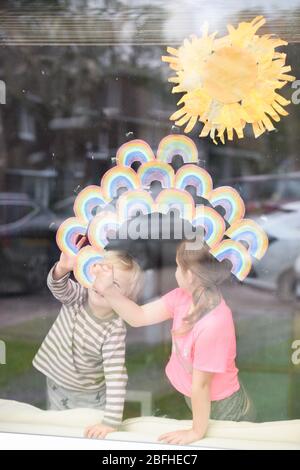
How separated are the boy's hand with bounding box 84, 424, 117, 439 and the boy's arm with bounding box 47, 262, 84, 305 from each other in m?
0.58

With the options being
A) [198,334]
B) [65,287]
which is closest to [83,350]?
[65,287]

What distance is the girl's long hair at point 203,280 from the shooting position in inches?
116

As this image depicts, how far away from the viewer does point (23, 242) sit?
3281 mm

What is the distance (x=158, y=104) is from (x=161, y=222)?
0.56 meters

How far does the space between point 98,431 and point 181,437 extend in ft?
1.26

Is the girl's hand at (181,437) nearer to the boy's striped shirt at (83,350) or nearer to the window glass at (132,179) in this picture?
the window glass at (132,179)

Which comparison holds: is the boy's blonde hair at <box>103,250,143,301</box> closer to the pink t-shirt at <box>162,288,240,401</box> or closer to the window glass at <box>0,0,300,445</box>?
the window glass at <box>0,0,300,445</box>

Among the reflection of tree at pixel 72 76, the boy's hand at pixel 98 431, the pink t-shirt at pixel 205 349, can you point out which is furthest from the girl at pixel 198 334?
the reflection of tree at pixel 72 76

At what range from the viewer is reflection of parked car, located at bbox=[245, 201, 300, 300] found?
2.96m

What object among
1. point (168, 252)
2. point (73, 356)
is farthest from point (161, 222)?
point (73, 356)

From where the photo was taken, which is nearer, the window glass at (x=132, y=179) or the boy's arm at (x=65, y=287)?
the window glass at (x=132, y=179)

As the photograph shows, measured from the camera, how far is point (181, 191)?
2961 millimetres

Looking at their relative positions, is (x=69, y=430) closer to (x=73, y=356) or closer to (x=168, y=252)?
(x=73, y=356)

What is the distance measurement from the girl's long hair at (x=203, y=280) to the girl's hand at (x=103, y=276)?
351mm
